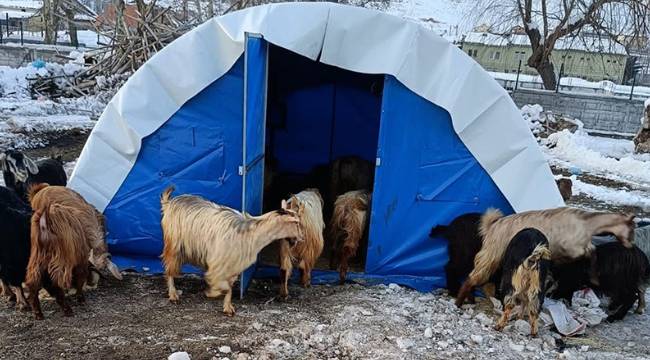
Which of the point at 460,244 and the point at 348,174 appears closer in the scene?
the point at 460,244

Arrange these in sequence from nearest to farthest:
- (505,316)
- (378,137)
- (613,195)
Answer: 1. (505,316)
2. (378,137)
3. (613,195)

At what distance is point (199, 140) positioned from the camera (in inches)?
219

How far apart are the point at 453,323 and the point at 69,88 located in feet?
51.6

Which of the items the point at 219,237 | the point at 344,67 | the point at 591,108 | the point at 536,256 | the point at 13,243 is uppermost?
the point at 344,67

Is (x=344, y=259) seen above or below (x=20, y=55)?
below

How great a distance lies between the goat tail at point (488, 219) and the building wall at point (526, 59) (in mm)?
21153

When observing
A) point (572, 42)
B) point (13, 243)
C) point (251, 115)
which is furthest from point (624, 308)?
point (572, 42)

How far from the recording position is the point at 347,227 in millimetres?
A: 5723

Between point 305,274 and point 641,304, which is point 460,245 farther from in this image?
point 641,304

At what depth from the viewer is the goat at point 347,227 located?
18.5 feet

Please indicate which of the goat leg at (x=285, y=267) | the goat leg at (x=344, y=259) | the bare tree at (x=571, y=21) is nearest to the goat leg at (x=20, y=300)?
the goat leg at (x=285, y=267)

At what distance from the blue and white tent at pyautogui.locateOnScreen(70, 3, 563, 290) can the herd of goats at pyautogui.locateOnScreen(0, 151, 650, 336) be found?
36cm

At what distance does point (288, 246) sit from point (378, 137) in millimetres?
1526

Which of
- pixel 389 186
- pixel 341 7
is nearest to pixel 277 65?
pixel 341 7
